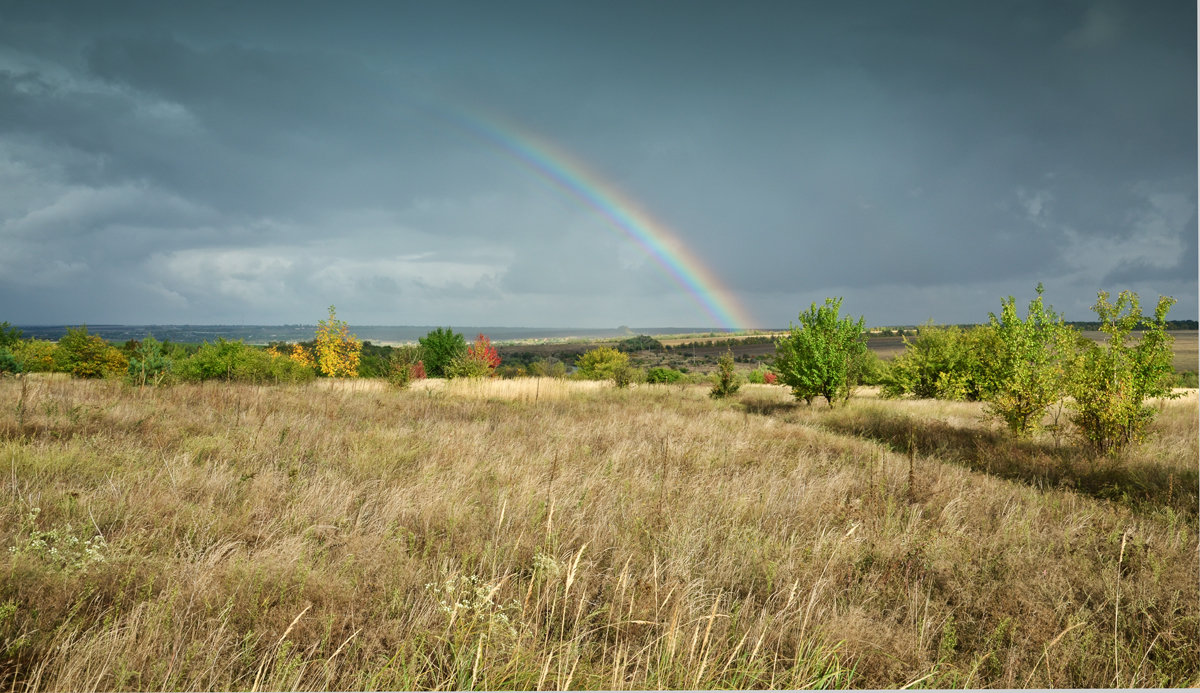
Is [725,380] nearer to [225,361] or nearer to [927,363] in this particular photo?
[927,363]

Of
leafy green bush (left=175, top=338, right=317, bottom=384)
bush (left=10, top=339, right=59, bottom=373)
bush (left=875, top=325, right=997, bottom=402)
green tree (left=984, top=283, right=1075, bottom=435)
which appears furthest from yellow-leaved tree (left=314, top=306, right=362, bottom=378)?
bush (left=875, top=325, right=997, bottom=402)

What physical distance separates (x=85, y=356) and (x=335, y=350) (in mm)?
18760

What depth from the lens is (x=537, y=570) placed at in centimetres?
316

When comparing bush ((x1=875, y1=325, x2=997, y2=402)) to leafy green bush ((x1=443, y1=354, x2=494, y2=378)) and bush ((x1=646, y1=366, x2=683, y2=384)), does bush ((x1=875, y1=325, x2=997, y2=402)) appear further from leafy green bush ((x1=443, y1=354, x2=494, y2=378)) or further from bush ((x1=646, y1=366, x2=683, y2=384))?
leafy green bush ((x1=443, y1=354, x2=494, y2=378))

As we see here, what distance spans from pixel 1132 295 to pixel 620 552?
38.5ft

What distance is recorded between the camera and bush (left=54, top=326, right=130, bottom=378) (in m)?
33.7

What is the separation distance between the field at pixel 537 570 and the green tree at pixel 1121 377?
10.1 feet

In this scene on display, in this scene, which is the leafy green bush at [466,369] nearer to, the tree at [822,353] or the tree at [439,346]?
the tree at [822,353]

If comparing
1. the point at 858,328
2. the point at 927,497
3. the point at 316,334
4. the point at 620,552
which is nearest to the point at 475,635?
the point at 620,552

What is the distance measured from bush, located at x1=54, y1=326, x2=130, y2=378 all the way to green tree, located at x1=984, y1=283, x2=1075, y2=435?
47.3 meters

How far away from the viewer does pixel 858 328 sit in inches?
771

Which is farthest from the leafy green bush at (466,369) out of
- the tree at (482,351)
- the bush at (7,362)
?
the bush at (7,362)


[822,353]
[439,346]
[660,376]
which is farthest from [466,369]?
[660,376]

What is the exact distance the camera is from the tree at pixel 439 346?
140ft
